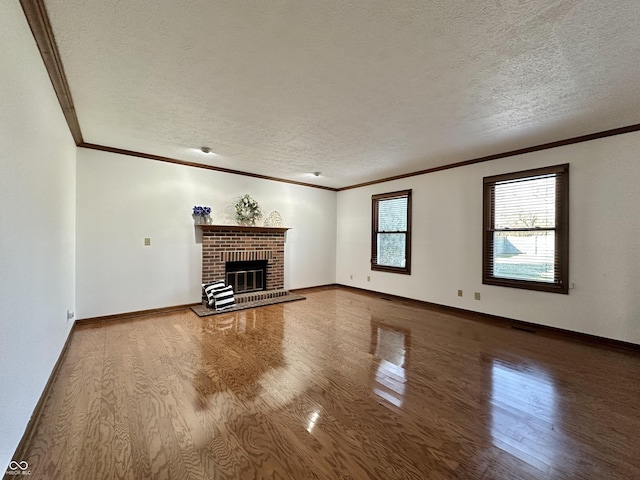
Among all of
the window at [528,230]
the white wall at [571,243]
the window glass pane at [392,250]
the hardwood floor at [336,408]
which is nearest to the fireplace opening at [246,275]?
the hardwood floor at [336,408]

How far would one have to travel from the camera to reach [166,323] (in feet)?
12.6

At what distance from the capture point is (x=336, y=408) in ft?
6.45

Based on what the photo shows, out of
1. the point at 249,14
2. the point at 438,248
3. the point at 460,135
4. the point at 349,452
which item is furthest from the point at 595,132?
the point at 349,452

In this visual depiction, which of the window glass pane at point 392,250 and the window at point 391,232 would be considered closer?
the window at point 391,232

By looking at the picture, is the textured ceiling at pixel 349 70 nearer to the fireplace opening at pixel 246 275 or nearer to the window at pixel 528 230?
the window at pixel 528 230

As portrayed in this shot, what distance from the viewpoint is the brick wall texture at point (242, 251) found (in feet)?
16.0

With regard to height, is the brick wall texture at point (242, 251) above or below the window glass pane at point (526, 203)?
below

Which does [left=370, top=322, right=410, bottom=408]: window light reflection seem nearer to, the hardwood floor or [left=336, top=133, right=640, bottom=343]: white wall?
the hardwood floor

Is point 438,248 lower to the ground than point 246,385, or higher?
higher

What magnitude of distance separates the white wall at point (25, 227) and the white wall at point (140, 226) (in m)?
1.45

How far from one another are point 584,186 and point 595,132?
639mm

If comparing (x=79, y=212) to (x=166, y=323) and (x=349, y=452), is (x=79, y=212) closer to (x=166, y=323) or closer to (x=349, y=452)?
(x=166, y=323)

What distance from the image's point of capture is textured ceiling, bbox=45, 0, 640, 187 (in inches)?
63.1

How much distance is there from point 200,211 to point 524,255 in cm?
508
